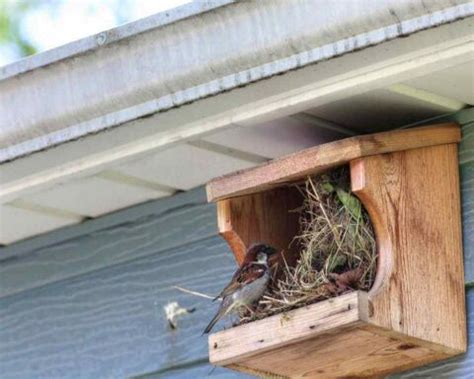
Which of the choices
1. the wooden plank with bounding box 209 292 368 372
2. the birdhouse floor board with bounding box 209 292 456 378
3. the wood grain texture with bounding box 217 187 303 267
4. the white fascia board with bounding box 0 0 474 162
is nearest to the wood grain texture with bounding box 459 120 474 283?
the birdhouse floor board with bounding box 209 292 456 378

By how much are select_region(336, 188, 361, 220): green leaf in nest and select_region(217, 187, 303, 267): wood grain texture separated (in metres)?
0.23

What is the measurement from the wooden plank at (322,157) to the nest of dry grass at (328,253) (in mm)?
94

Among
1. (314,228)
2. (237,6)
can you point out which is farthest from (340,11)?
(314,228)

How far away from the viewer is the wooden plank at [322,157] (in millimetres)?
2924

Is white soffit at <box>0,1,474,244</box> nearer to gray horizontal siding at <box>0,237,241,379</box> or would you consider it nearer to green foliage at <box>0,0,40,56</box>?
gray horizontal siding at <box>0,237,241,379</box>

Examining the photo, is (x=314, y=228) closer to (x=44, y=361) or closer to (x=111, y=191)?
(x=111, y=191)

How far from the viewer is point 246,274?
309 cm

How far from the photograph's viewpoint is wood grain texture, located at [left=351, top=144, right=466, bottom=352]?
9.50ft

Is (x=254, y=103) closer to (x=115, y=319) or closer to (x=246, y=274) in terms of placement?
(x=246, y=274)

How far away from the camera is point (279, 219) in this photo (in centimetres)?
331

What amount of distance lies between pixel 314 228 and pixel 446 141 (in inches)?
13.2

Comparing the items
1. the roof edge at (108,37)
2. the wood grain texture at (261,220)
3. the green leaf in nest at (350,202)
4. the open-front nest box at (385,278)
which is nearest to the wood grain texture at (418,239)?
the open-front nest box at (385,278)

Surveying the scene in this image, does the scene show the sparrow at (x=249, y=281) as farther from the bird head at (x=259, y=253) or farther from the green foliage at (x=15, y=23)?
the green foliage at (x=15, y=23)

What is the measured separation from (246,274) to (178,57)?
0.56 m
